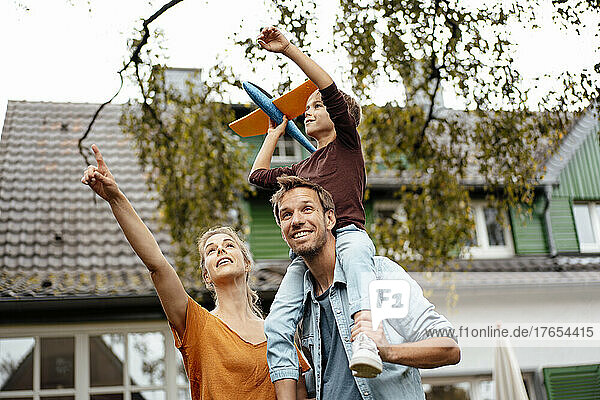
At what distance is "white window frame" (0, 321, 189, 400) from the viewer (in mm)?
8492

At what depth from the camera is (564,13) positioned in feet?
14.8

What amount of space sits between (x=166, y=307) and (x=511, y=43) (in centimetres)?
343

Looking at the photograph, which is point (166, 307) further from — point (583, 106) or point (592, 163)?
point (592, 163)

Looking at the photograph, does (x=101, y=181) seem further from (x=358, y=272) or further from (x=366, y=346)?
(x=366, y=346)

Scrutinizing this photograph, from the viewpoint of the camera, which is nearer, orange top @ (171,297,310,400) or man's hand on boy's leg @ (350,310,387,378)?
man's hand on boy's leg @ (350,310,387,378)

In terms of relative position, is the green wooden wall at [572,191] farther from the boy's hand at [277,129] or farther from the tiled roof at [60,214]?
the boy's hand at [277,129]

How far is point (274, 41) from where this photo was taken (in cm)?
241

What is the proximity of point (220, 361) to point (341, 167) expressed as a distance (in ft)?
2.53

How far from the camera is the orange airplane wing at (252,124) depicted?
114 inches

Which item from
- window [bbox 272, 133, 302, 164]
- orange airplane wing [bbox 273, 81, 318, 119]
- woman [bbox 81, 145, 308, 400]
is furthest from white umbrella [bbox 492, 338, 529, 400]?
window [bbox 272, 133, 302, 164]

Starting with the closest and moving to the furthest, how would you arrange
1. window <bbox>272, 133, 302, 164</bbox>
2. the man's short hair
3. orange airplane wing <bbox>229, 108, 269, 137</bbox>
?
the man's short hair < orange airplane wing <bbox>229, 108, 269, 137</bbox> < window <bbox>272, 133, 302, 164</bbox>

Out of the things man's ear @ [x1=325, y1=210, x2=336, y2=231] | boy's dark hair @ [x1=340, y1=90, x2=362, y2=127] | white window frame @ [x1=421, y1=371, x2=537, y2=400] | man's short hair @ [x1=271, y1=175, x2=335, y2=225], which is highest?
white window frame @ [x1=421, y1=371, x2=537, y2=400]

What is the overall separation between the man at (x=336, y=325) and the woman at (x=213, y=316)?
210mm

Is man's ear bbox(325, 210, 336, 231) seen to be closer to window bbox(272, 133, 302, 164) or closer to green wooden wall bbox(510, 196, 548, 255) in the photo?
window bbox(272, 133, 302, 164)
